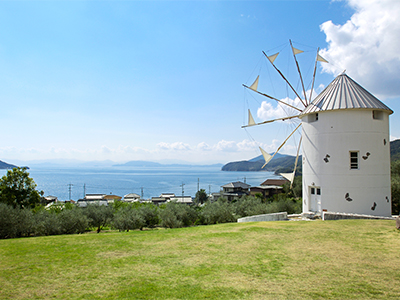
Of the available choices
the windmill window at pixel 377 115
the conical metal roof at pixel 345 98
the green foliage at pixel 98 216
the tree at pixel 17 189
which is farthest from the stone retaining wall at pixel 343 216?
the tree at pixel 17 189

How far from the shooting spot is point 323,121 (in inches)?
623

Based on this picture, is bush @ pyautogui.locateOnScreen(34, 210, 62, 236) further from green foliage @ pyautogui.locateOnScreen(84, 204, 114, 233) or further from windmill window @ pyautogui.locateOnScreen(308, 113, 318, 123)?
windmill window @ pyautogui.locateOnScreen(308, 113, 318, 123)

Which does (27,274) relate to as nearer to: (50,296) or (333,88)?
(50,296)

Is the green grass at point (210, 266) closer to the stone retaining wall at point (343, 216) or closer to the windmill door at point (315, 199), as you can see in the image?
the stone retaining wall at point (343, 216)

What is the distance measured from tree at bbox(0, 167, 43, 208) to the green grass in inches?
637

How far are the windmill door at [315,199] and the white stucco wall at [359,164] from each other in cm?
46

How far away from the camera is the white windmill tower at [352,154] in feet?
48.7

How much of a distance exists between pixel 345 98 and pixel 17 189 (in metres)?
27.3

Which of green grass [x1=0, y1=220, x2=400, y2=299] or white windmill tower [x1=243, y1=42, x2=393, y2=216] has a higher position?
white windmill tower [x1=243, y1=42, x2=393, y2=216]

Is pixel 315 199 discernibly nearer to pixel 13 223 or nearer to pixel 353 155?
pixel 353 155

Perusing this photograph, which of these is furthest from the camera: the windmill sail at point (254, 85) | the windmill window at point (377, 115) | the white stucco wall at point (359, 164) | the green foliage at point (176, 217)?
the green foliage at point (176, 217)

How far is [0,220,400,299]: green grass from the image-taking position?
5.12 meters

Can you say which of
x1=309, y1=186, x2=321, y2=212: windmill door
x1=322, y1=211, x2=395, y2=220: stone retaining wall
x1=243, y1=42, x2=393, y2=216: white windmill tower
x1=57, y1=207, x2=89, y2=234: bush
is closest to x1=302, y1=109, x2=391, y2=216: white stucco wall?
x1=243, y1=42, x2=393, y2=216: white windmill tower

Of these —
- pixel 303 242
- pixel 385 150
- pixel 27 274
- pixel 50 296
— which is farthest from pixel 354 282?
pixel 385 150
